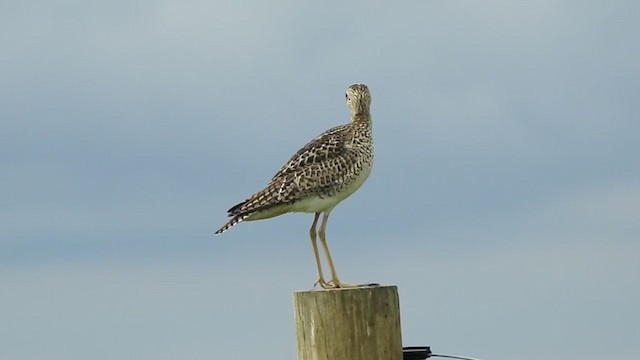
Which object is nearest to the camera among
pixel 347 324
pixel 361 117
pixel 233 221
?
pixel 347 324

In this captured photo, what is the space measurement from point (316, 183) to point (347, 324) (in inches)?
177

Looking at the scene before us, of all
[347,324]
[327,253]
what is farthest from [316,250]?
[347,324]

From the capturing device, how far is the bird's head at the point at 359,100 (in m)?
14.2

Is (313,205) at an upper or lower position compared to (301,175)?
lower

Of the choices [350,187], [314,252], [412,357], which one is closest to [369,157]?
[350,187]

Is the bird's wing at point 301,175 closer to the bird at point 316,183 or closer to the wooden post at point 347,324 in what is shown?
the bird at point 316,183

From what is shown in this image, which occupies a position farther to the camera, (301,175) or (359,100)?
(359,100)

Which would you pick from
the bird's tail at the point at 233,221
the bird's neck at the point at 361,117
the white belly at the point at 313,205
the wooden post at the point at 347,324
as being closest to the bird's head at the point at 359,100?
the bird's neck at the point at 361,117

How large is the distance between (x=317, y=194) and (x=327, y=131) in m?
1.12

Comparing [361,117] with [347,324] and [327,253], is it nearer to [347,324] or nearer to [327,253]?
[327,253]

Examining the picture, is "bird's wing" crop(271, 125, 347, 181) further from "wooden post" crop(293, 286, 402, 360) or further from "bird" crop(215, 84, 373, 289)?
"wooden post" crop(293, 286, 402, 360)

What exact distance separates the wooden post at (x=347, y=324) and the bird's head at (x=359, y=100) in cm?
592

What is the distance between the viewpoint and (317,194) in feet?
41.8

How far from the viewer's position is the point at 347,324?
8352 millimetres
